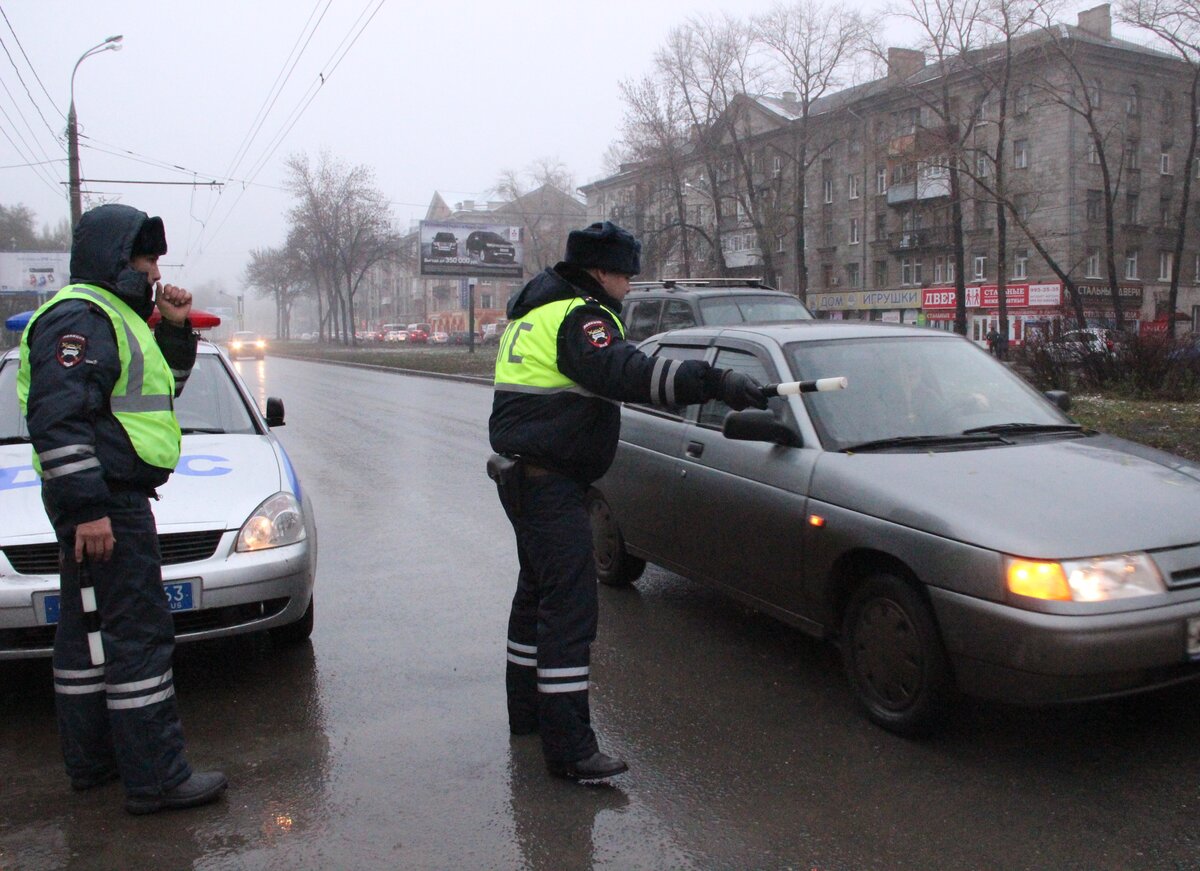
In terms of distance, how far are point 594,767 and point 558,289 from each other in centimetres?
164

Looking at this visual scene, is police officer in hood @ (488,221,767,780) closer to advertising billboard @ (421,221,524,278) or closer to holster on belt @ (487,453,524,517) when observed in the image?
holster on belt @ (487,453,524,517)

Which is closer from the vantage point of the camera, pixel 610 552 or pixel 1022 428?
pixel 1022 428

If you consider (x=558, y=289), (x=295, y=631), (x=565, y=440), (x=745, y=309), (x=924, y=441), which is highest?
(x=745, y=309)

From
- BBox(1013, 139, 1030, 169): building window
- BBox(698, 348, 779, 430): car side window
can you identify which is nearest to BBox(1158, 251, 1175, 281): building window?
BBox(1013, 139, 1030, 169): building window

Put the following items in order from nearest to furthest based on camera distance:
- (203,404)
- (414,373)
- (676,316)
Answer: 1. (203,404)
2. (676,316)
3. (414,373)

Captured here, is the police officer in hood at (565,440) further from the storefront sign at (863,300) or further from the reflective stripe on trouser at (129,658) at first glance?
→ the storefront sign at (863,300)

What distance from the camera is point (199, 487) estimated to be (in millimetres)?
4703

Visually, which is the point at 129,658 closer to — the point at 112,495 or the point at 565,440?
the point at 112,495

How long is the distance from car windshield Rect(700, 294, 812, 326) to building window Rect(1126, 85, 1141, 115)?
147ft

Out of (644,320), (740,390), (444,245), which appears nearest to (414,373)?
(444,245)

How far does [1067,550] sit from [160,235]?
3.17 meters

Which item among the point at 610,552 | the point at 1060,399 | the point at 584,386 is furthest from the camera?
the point at 610,552

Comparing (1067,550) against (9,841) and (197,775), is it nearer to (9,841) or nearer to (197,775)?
(197,775)

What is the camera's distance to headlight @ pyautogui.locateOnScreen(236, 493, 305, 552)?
4516 mm
